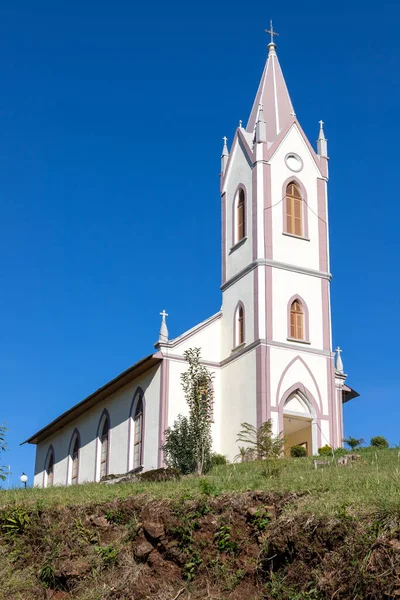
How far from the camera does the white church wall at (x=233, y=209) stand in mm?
37344

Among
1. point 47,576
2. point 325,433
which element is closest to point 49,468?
point 325,433

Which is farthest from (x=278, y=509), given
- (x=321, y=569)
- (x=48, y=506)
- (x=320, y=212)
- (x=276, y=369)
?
(x=320, y=212)

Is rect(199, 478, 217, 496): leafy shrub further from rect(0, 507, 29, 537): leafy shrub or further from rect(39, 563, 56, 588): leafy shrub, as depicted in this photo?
rect(0, 507, 29, 537): leafy shrub

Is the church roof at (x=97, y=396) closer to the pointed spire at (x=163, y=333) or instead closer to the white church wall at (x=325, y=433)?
the pointed spire at (x=163, y=333)

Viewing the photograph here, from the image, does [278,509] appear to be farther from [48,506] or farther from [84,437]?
[84,437]

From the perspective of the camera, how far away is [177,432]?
31984 millimetres

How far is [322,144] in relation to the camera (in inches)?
1564

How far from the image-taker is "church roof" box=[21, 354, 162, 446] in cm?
3653

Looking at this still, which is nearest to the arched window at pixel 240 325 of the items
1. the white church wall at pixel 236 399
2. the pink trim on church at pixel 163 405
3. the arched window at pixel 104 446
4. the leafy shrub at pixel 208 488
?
the white church wall at pixel 236 399

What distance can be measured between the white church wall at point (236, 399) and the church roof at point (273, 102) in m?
9.34

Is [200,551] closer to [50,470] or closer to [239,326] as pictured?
[239,326]

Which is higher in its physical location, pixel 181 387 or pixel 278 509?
pixel 181 387

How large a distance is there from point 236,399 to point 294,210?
25.9 ft

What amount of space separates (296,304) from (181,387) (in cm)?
535
